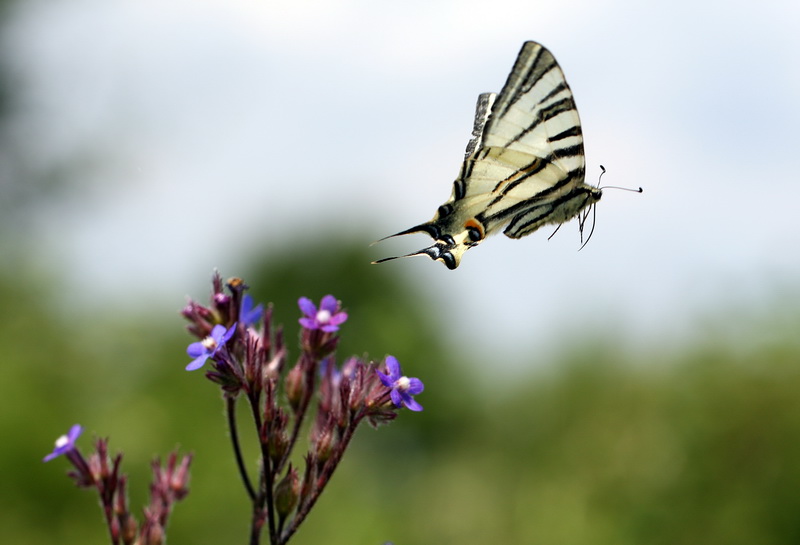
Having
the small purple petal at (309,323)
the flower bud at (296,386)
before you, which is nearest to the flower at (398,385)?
the small purple petal at (309,323)

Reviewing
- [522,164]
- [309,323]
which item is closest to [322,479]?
[309,323]

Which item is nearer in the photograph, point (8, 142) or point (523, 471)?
point (523, 471)

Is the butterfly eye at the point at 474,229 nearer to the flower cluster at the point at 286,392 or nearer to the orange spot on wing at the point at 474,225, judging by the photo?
the orange spot on wing at the point at 474,225

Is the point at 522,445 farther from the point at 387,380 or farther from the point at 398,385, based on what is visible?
the point at 387,380

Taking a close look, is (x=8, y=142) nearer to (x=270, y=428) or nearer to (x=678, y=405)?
(x=678, y=405)

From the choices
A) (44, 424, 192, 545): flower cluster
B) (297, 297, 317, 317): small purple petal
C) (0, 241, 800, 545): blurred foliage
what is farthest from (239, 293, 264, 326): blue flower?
(0, 241, 800, 545): blurred foliage

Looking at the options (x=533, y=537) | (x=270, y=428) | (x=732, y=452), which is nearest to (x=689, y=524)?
(x=732, y=452)
